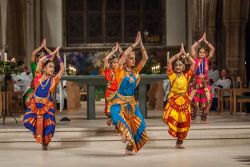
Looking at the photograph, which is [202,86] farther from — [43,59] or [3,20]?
[3,20]

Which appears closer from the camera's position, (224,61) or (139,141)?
(139,141)

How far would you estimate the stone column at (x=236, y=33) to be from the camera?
22.2 m

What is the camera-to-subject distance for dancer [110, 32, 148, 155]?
1062cm

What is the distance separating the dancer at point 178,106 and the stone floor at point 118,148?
338 millimetres

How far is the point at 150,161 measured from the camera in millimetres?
10039

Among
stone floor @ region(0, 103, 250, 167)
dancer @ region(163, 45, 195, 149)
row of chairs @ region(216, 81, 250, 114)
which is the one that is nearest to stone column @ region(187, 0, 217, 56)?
row of chairs @ region(216, 81, 250, 114)

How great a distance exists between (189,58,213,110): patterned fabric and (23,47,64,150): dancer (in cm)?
359

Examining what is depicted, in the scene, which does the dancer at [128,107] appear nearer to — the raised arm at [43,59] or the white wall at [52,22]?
the raised arm at [43,59]

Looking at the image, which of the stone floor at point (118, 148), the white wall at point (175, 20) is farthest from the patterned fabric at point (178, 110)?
the white wall at point (175, 20)

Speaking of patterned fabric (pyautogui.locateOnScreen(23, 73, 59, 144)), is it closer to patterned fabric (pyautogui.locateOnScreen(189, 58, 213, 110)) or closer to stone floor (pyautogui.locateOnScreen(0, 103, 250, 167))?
stone floor (pyautogui.locateOnScreen(0, 103, 250, 167))

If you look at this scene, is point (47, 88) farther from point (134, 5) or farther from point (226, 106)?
point (134, 5)

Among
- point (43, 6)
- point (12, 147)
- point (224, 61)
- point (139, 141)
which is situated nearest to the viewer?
point (139, 141)

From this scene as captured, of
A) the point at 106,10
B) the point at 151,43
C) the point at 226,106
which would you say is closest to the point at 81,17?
the point at 106,10

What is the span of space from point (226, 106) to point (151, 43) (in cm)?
1013
